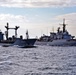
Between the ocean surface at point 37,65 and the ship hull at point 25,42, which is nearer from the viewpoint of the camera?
the ocean surface at point 37,65

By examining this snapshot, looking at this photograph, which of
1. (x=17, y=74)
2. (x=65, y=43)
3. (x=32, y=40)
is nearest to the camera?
(x=17, y=74)

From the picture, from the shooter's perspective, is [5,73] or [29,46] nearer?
[5,73]

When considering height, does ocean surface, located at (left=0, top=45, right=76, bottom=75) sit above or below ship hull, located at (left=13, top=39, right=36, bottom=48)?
below

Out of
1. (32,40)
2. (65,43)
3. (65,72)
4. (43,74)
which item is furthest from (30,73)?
(65,43)

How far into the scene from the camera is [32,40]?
154000 mm

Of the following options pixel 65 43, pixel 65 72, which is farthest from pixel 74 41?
pixel 65 72

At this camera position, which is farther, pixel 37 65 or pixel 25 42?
pixel 25 42

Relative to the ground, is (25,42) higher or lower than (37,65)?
higher

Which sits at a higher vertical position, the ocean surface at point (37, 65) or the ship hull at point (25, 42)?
the ship hull at point (25, 42)

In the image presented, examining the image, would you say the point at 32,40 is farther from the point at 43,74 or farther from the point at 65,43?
the point at 43,74

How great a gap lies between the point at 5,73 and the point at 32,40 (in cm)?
11610

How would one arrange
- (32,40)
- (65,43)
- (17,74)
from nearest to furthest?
(17,74)
(32,40)
(65,43)

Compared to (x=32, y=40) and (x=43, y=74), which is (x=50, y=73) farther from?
(x=32, y=40)

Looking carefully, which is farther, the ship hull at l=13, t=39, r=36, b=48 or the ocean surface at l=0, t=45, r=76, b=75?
the ship hull at l=13, t=39, r=36, b=48
